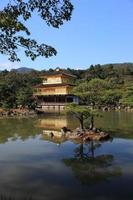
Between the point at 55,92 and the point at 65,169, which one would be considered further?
the point at 55,92

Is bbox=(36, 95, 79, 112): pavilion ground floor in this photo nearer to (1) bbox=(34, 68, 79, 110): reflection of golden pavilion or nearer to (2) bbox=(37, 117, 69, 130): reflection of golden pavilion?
(1) bbox=(34, 68, 79, 110): reflection of golden pavilion

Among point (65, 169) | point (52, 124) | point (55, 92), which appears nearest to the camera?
point (65, 169)

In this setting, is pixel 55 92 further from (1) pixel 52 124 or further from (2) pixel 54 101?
(1) pixel 52 124

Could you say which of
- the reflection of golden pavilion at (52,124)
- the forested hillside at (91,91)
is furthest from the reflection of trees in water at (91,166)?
the reflection of golden pavilion at (52,124)

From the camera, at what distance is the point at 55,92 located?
2135 inches

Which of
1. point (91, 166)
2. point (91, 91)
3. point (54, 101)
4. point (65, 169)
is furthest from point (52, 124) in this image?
point (54, 101)

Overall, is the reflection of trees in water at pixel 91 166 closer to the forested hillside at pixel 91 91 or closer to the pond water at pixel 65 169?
the pond water at pixel 65 169

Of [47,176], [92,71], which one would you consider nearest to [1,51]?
[47,176]

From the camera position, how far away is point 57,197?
8.96m

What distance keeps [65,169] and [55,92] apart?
42.5 metres

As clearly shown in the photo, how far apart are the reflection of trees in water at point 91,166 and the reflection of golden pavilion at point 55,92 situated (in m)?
36.5

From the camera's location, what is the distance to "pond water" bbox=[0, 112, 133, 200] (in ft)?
30.7

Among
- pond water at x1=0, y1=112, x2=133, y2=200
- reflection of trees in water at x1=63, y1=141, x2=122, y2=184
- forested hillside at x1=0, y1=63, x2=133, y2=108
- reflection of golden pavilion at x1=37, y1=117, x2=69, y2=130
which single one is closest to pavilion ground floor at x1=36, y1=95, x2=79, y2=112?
forested hillside at x1=0, y1=63, x2=133, y2=108

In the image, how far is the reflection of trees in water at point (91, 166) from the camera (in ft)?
36.1
